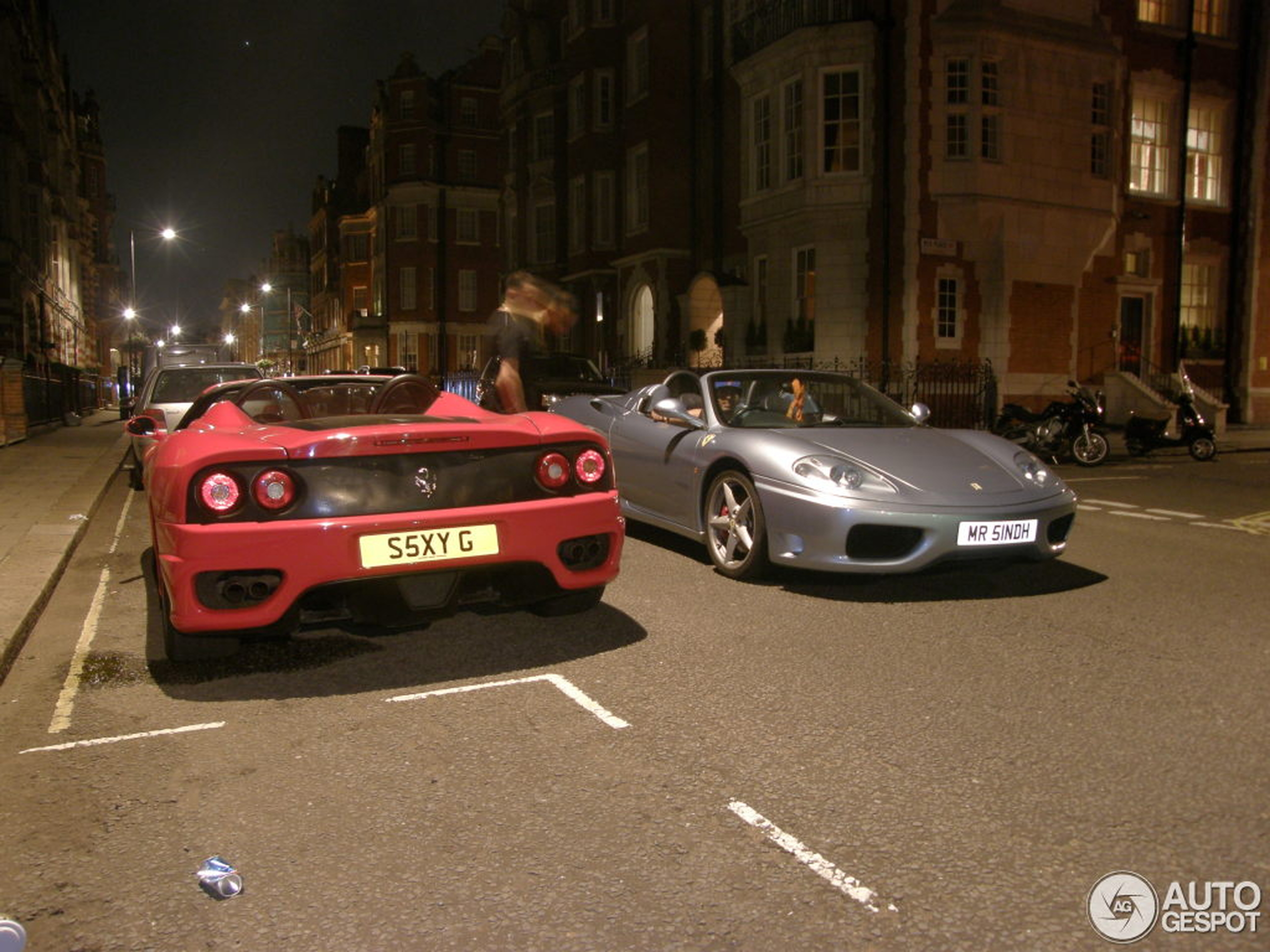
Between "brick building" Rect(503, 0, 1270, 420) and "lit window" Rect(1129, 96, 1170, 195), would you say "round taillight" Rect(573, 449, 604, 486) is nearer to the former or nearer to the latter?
"brick building" Rect(503, 0, 1270, 420)

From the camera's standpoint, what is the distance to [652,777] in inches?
129

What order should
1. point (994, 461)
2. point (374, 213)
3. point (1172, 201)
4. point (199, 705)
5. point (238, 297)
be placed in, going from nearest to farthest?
point (199, 705) → point (994, 461) → point (1172, 201) → point (374, 213) → point (238, 297)

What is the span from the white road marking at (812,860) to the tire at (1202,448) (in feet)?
53.9

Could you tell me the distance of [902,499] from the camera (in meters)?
5.67

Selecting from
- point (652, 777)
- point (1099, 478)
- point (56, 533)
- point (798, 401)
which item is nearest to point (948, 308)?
point (1099, 478)

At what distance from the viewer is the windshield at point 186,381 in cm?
1326

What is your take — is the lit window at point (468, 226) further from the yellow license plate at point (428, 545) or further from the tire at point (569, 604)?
the yellow license plate at point (428, 545)

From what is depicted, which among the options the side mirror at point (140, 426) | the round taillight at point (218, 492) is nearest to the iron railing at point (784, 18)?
the side mirror at point (140, 426)

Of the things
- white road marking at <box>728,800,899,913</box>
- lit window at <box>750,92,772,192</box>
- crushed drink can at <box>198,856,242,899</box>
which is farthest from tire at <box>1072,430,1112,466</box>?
crushed drink can at <box>198,856,242,899</box>

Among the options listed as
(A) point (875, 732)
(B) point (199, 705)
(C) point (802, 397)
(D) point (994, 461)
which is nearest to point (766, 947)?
(A) point (875, 732)

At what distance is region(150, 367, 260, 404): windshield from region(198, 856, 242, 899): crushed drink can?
11.4m

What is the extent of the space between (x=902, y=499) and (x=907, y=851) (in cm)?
313

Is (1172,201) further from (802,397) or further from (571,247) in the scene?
(802,397)

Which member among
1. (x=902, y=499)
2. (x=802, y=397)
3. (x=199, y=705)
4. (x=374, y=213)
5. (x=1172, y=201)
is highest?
(x=374, y=213)
